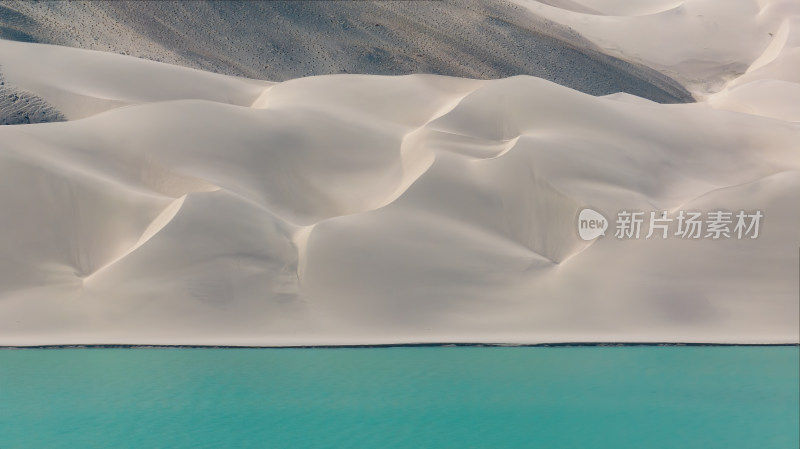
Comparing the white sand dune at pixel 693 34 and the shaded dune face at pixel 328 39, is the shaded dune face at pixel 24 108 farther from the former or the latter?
the white sand dune at pixel 693 34

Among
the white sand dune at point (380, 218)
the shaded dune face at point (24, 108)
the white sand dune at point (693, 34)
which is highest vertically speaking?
the white sand dune at point (693, 34)

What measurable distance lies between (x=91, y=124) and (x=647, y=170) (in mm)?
11206

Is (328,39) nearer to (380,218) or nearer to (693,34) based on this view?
(380,218)

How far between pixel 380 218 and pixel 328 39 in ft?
44.4

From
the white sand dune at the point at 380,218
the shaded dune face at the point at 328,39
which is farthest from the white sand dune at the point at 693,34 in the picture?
the white sand dune at the point at 380,218

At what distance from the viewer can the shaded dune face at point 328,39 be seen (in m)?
28.7

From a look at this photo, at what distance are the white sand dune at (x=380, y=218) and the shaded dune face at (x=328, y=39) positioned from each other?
6.53 meters

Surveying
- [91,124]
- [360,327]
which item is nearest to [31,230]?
[91,124]

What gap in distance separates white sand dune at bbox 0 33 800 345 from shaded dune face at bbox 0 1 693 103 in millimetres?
6529

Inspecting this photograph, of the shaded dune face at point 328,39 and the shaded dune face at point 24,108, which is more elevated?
the shaded dune face at point 328,39

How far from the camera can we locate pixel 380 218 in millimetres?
17750

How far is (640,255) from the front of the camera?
16.6 metres

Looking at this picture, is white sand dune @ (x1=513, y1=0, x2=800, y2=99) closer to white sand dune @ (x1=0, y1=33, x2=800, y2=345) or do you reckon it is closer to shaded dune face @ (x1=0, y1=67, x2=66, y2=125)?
white sand dune @ (x1=0, y1=33, x2=800, y2=345)

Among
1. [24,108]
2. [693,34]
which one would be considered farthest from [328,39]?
[693,34]
